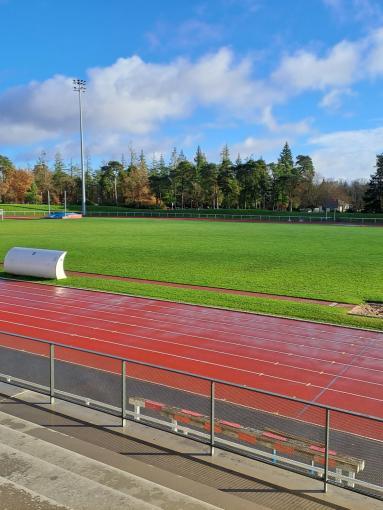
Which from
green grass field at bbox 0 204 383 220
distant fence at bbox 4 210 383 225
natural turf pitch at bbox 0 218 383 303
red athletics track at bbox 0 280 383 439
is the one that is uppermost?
green grass field at bbox 0 204 383 220

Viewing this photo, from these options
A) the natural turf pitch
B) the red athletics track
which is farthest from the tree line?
the red athletics track

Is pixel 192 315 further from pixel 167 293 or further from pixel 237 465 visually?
pixel 237 465

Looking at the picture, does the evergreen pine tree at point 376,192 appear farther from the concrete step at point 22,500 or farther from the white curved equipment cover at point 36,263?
the concrete step at point 22,500

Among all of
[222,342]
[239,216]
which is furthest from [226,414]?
[239,216]

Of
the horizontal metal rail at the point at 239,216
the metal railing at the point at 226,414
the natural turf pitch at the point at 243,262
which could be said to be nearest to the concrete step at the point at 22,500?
the metal railing at the point at 226,414

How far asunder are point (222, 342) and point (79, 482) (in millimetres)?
8202

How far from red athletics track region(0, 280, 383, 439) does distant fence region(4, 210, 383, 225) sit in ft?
223

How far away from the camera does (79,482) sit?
544 centimetres

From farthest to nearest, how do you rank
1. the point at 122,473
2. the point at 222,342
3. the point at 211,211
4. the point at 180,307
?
the point at 211,211, the point at 180,307, the point at 222,342, the point at 122,473

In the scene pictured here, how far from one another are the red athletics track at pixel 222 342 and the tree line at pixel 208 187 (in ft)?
279

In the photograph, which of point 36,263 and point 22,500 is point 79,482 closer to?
point 22,500

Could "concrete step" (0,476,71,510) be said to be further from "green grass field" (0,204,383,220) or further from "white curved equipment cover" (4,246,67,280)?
"green grass field" (0,204,383,220)

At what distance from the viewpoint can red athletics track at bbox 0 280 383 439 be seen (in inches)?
417

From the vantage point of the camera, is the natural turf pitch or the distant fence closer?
the natural turf pitch
